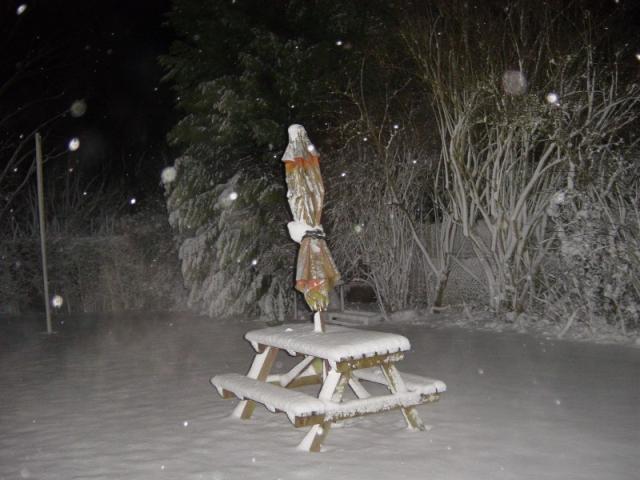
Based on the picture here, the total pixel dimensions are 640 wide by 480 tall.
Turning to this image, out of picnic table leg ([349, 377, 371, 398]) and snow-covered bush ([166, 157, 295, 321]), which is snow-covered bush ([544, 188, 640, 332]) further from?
snow-covered bush ([166, 157, 295, 321])

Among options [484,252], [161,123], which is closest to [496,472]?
[484,252]

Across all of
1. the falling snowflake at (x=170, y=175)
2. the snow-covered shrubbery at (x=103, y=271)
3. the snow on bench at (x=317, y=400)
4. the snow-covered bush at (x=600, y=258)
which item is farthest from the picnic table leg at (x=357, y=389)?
the snow-covered shrubbery at (x=103, y=271)

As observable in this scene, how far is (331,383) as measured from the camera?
4961mm

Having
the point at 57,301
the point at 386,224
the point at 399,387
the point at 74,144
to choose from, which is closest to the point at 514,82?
the point at 386,224

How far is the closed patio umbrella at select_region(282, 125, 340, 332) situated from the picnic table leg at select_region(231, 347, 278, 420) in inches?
23.0

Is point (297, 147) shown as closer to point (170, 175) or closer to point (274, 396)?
point (274, 396)

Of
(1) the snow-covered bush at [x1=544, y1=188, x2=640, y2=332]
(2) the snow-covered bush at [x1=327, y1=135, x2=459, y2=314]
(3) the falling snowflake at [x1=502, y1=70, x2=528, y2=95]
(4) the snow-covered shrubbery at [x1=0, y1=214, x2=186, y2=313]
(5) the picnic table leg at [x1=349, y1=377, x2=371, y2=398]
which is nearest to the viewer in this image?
(5) the picnic table leg at [x1=349, y1=377, x2=371, y2=398]

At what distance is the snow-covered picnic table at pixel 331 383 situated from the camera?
191 inches

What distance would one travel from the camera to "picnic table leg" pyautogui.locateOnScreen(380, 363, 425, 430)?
525 cm

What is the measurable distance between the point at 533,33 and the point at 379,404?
27.0 ft

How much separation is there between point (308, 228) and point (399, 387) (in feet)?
4.95

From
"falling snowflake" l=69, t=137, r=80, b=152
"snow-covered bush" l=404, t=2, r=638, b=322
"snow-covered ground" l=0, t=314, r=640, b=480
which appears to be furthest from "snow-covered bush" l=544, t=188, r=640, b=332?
"falling snowflake" l=69, t=137, r=80, b=152

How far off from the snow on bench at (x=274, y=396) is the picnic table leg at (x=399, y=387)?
0.61 m

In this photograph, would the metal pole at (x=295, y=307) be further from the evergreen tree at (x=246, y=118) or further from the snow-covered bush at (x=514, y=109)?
the snow-covered bush at (x=514, y=109)
